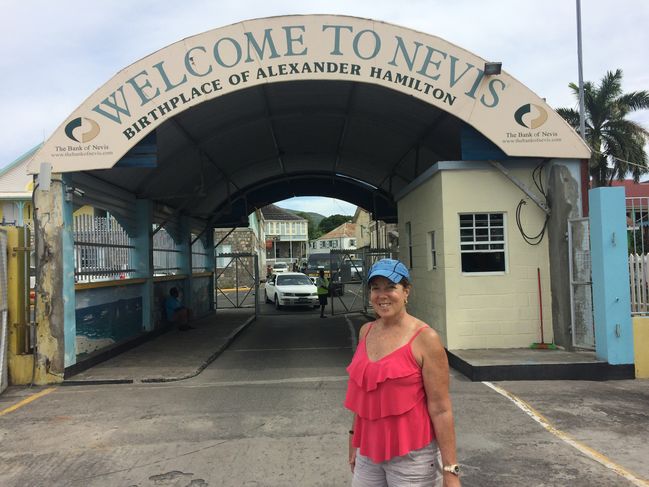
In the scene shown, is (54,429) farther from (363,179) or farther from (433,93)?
(363,179)

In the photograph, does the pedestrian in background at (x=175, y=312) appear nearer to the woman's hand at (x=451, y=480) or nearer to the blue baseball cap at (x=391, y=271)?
the blue baseball cap at (x=391, y=271)

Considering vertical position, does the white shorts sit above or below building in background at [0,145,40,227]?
below

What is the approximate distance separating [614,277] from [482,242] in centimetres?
220

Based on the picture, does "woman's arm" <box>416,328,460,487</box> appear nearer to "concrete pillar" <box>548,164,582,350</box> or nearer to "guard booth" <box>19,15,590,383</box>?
"guard booth" <box>19,15,590,383</box>

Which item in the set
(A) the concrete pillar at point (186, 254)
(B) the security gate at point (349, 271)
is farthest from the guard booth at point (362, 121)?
(B) the security gate at point (349, 271)

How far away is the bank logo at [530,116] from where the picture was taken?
8.70 metres

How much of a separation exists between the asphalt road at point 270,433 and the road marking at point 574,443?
1.0 inches

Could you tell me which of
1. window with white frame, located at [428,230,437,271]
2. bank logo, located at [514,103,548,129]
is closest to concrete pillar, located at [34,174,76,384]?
window with white frame, located at [428,230,437,271]

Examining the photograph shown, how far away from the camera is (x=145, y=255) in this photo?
41.1ft

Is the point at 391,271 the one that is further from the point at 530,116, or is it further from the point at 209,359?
the point at 209,359

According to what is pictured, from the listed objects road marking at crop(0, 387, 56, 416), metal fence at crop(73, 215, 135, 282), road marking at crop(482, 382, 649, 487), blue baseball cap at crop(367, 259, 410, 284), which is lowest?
road marking at crop(482, 382, 649, 487)

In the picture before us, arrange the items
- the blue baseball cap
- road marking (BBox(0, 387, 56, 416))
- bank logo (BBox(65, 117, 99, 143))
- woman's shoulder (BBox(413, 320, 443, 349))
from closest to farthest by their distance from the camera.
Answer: woman's shoulder (BBox(413, 320, 443, 349)) → the blue baseball cap → road marking (BBox(0, 387, 56, 416)) → bank logo (BBox(65, 117, 99, 143))

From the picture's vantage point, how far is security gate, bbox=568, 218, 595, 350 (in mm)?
8742

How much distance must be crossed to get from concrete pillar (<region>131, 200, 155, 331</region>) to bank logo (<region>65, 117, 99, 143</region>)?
434 centimetres
